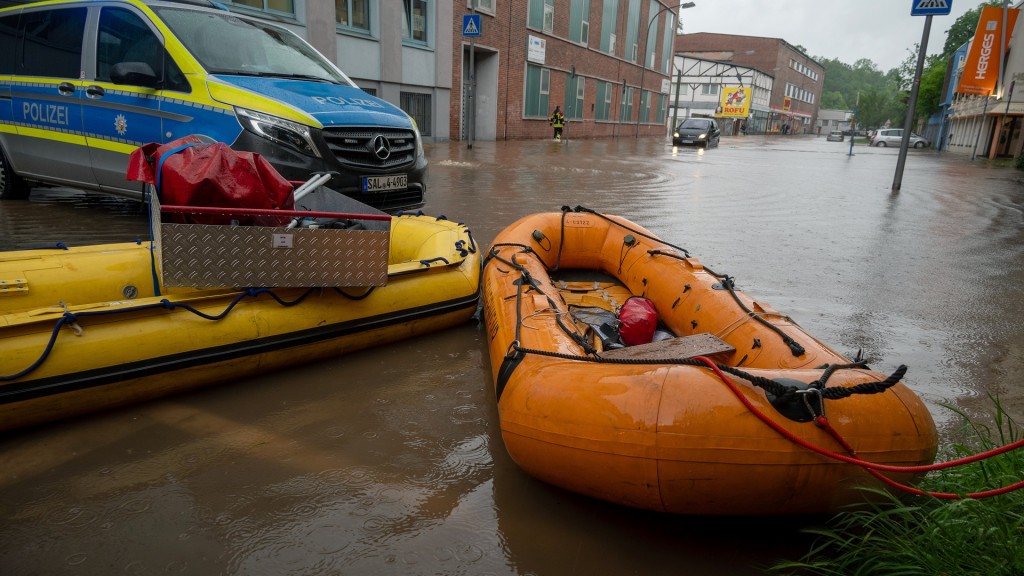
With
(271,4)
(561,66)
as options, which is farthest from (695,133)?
(271,4)

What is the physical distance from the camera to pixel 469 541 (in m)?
2.22

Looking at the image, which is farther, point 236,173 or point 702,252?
point 702,252

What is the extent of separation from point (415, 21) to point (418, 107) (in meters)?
2.43

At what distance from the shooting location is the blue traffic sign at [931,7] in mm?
10406

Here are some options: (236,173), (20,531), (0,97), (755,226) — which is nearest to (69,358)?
(20,531)

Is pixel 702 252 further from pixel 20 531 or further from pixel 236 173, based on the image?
pixel 20 531

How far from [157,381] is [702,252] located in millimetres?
5217

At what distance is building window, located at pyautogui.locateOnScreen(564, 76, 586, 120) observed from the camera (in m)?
28.7

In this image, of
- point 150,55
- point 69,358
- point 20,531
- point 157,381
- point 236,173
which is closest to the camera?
point 20,531

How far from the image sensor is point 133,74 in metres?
4.72

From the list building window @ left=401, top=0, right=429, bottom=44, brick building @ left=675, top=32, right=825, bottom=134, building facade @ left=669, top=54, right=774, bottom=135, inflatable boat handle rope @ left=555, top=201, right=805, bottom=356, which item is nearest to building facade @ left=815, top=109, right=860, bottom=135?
brick building @ left=675, top=32, right=825, bottom=134

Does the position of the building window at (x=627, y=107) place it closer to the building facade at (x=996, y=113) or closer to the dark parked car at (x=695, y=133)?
the dark parked car at (x=695, y=133)

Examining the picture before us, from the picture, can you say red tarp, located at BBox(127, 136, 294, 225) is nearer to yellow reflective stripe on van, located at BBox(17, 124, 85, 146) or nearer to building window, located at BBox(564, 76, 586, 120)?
yellow reflective stripe on van, located at BBox(17, 124, 85, 146)

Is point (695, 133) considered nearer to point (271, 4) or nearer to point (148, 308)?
point (271, 4)
